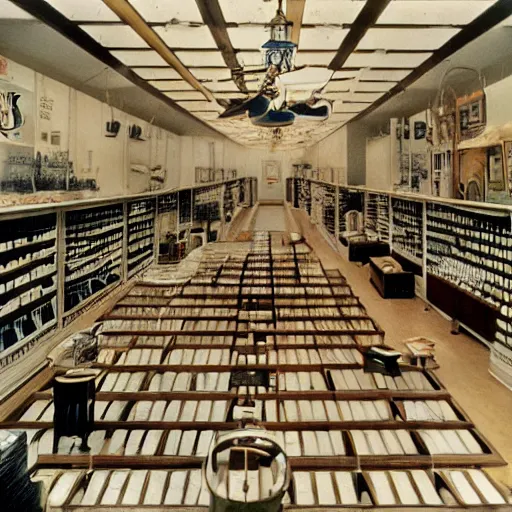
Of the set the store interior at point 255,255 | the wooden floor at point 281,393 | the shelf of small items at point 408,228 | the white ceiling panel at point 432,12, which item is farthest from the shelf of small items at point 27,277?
the shelf of small items at point 408,228

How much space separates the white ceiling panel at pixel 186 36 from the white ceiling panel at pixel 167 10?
61 mm

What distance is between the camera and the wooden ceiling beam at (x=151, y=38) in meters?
1.95

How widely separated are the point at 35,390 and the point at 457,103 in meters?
2.27

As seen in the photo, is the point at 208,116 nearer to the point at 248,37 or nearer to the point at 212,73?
the point at 212,73

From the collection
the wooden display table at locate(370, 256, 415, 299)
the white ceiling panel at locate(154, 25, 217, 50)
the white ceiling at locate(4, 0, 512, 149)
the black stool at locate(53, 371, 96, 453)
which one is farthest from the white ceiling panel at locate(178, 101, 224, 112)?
the black stool at locate(53, 371, 96, 453)

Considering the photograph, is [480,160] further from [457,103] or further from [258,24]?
[258,24]

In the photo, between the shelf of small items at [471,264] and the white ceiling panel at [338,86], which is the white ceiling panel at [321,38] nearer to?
the white ceiling panel at [338,86]

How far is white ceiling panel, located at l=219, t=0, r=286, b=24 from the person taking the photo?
1.92m

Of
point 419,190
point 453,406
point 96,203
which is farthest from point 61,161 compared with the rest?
point 453,406

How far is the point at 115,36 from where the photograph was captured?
2203mm

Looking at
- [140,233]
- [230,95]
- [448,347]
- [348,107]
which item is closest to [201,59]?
[230,95]

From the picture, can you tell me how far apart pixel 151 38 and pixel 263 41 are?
0.49 m

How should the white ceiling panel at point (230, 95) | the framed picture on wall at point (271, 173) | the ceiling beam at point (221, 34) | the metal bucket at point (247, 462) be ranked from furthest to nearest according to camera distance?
1. the framed picture on wall at point (271, 173)
2. the white ceiling panel at point (230, 95)
3. the ceiling beam at point (221, 34)
4. the metal bucket at point (247, 462)

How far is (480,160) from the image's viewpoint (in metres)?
2.26
